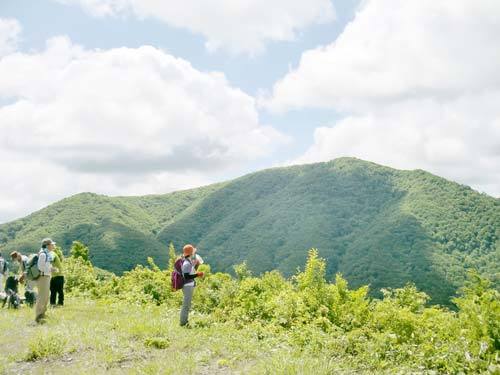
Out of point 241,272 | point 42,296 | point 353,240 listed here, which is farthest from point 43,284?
point 353,240

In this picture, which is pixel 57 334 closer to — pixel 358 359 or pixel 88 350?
pixel 88 350

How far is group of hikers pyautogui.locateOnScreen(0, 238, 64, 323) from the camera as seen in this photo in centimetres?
1348

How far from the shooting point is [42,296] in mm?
13406

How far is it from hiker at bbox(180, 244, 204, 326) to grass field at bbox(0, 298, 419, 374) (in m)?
0.40

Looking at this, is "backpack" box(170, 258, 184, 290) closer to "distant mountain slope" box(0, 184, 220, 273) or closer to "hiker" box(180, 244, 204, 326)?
"hiker" box(180, 244, 204, 326)

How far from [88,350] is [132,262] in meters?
130

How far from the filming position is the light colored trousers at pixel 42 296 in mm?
13352

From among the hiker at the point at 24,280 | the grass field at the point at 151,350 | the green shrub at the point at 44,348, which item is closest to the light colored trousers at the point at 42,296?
the grass field at the point at 151,350

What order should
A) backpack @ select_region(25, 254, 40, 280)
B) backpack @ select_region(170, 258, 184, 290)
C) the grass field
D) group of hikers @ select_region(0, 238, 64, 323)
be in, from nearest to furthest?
1. the grass field
2. backpack @ select_region(170, 258, 184, 290)
3. group of hikers @ select_region(0, 238, 64, 323)
4. backpack @ select_region(25, 254, 40, 280)

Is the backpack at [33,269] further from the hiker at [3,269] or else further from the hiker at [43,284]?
the hiker at [3,269]

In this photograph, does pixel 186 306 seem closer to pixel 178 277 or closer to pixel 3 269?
pixel 178 277

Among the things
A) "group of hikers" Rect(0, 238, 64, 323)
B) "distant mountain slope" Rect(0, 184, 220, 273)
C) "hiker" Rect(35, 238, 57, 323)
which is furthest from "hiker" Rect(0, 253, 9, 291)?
"distant mountain slope" Rect(0, 184, 220, 273)

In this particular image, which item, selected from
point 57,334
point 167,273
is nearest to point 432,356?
point 57,334

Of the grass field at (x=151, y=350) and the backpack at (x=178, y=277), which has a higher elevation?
the backpack at (x=178, y=277)
